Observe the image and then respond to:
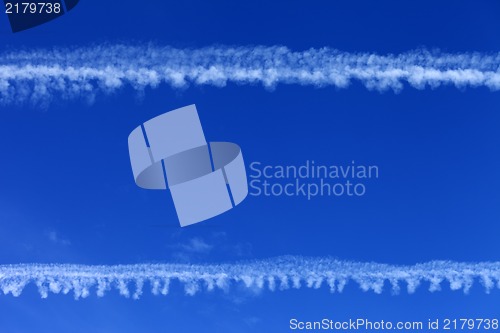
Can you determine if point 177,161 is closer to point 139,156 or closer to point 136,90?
point 139,156

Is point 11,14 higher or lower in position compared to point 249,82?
higher

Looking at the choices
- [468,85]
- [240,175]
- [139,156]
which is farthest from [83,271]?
[468,85]
